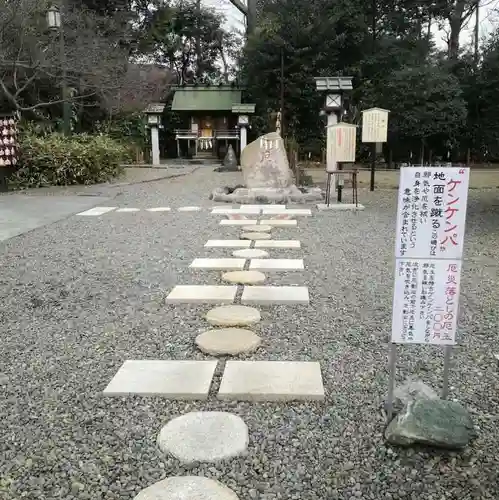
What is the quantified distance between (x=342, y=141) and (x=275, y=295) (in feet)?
18.1

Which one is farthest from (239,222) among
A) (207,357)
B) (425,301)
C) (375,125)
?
(425,301)

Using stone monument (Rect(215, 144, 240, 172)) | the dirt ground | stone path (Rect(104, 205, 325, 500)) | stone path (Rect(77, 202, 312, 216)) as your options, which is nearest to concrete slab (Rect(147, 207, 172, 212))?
stone path (Rect(77, 202, 312, 216))

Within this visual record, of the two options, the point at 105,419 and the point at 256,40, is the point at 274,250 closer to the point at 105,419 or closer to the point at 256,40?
the point at 105,419

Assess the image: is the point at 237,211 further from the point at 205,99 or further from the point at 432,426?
the point at 205,99

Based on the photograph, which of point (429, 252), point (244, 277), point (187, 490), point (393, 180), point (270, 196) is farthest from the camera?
point (393, 180)

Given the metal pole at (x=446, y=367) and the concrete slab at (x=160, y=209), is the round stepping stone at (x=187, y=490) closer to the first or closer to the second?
the metal pole at (x=446, y=367)

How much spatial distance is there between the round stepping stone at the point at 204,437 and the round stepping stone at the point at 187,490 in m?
0.12

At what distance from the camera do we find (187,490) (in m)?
1.74

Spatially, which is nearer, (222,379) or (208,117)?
(222,379)

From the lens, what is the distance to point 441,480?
5.95 feet

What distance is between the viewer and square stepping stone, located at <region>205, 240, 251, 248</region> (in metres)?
5.62

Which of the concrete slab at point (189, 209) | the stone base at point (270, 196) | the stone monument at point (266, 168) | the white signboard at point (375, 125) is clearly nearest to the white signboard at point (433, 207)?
the concrete slab at point (189, 209)

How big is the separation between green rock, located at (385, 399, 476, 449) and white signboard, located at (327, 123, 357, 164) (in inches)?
278

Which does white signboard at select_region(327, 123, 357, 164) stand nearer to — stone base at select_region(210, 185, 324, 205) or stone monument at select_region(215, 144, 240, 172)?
stone base at select_region(210, 185, 324, 205)
